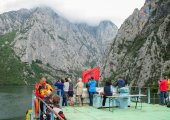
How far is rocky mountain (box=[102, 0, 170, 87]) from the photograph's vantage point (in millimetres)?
106562

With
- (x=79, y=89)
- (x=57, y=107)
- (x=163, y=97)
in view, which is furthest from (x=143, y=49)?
(x=57, y=107)

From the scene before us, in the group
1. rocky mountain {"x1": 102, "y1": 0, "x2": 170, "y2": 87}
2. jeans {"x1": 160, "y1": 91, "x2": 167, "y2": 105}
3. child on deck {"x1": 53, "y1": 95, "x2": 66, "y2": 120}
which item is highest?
rocky mountain {"x1": 102, "y1": 0, "x2": 170, "y2": 87}

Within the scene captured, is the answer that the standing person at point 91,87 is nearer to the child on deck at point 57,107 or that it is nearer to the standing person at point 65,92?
the standing person at point 65,92

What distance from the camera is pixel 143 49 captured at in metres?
132

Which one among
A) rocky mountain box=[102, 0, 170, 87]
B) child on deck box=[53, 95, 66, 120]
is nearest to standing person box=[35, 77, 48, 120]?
child on deck box=[53, 95, 66, 120]

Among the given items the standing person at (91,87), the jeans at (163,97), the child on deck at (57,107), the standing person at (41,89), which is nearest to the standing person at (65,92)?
the standing person at (91,87)

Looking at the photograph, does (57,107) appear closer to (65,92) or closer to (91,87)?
(91,87)

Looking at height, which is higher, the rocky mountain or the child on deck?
the rocky mountain

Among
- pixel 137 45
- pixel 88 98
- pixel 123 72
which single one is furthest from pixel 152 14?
pixel 88 98

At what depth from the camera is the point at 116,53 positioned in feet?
603

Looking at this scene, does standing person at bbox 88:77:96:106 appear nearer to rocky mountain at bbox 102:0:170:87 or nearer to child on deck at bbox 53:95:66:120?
child on deck at bbox 53:95:66:120

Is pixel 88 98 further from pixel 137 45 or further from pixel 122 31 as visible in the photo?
pixel 122 31

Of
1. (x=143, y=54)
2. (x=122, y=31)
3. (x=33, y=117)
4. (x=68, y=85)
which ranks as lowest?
(x=33, y=117)

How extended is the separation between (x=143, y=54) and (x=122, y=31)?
67321 mm
